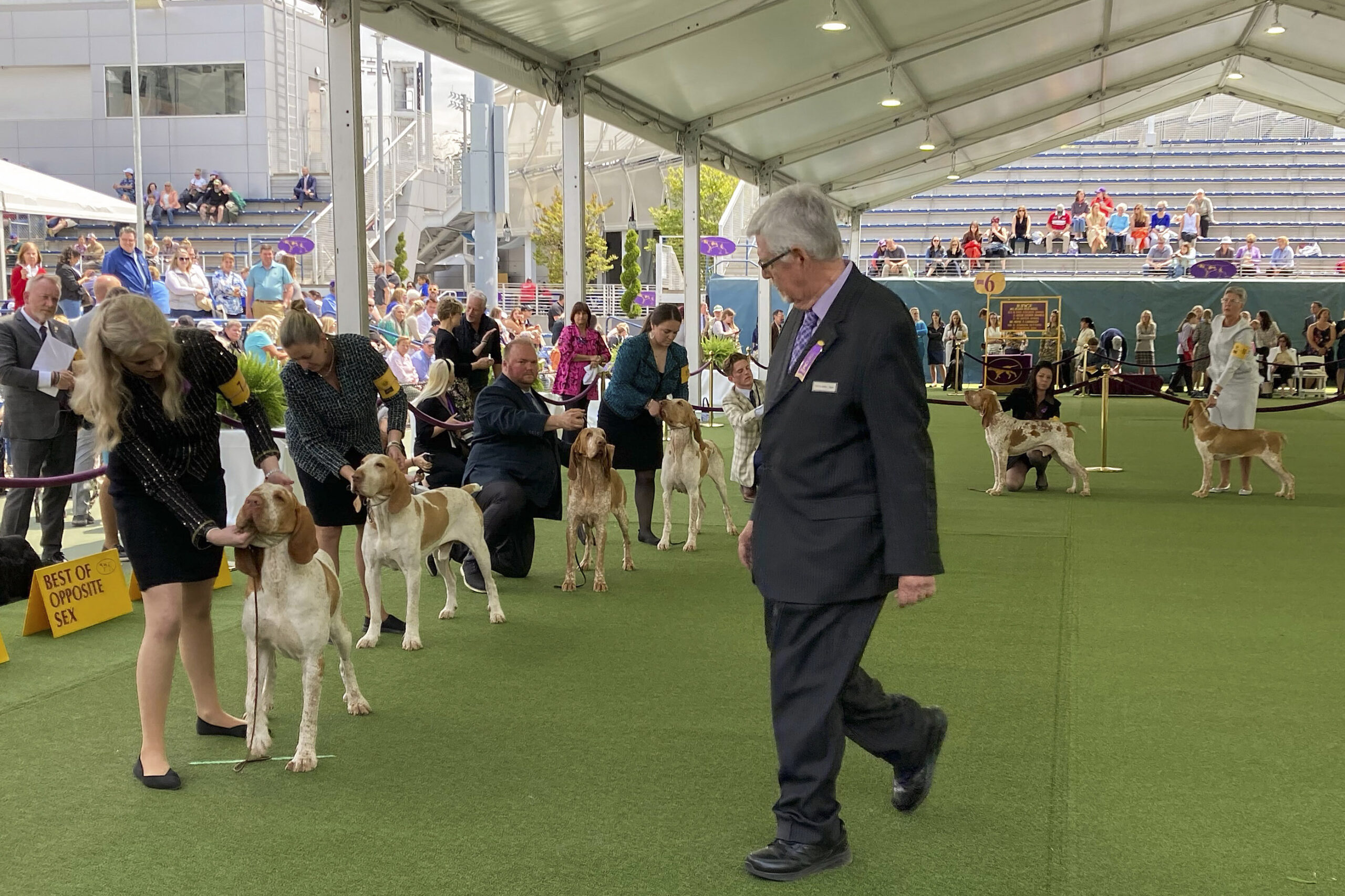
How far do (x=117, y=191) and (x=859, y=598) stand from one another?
34396 mm

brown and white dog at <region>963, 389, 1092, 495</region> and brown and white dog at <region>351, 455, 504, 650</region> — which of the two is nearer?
brown and white dog at <region>351, 455, 504, 650</region>

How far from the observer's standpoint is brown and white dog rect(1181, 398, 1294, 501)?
10141 mm

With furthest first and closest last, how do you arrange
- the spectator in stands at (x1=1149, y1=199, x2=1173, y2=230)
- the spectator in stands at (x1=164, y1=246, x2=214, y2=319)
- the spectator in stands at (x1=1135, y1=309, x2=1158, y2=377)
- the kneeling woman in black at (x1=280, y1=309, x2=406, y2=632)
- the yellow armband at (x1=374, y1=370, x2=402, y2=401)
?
the spectator in stands at (x1=1149, y1=199, x2=1173, y2=230)
the spectator in stands at (x1=1135, y1=309, x2=1158, y2=377)
the spectator in stands at (x1=164, y1=246, x2=214, y2=319)
the yellow armband at (x1=374, y1=370, x2=402, y2=401)
the kneeling woman in black at (x1=280, y1=309, x2=406, y2=632)

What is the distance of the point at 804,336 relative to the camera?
3062mm

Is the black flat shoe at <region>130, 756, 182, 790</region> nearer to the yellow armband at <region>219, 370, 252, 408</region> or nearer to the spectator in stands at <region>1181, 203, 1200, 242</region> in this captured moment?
the yellow armband at <region>219, 370, 252, 408</region>

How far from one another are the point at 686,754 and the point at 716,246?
15220mm

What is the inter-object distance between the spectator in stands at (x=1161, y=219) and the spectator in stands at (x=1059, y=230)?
7.09ft

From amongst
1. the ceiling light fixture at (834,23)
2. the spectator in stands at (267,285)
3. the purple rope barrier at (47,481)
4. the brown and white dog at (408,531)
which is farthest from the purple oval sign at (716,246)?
the purple rope barrier at (47,481)

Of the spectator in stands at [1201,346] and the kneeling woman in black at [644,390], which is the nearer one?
the kneeling woman in black at [644,390]

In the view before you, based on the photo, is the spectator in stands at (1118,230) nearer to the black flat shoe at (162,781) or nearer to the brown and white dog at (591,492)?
the brown and white dog at (591,492)

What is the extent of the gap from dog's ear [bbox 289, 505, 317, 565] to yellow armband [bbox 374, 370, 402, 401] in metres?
1.41

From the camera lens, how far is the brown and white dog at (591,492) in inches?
262

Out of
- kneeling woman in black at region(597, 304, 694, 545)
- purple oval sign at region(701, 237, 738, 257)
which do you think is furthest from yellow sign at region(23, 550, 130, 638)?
purple oval sign at region(701, 237, 738, 257)

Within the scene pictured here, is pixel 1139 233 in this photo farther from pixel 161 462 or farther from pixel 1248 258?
pixel 161 462
